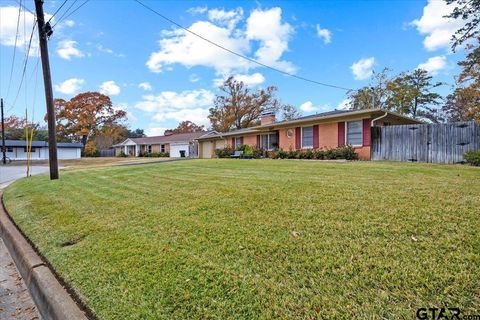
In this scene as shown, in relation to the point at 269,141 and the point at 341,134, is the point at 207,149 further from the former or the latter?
the point at 341,134

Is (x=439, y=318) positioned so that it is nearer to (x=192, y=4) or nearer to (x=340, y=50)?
(x=192, y=4)

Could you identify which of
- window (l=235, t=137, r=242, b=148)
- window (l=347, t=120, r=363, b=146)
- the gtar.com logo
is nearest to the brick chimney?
window (l=235, t=137, r=242, b=148)

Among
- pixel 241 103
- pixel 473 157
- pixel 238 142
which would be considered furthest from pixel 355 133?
pixel 241 103

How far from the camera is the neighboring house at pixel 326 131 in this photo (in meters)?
13.5

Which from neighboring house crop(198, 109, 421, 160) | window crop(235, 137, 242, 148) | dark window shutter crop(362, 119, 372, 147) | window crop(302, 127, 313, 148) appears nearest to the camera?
dark window shutter crop(362, 119, 372, 147)

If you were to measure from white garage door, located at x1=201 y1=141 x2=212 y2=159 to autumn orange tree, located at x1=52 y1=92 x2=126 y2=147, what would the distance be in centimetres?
2605

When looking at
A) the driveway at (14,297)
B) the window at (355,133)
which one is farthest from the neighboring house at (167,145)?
the driveway at (14,297)

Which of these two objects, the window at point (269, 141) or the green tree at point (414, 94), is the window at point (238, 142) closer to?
the window at point (269, 141)

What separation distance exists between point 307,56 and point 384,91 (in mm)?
16368

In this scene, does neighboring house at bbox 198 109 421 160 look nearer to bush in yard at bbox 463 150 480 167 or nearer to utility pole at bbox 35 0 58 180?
bush in yard at bbox 463 150 480 167

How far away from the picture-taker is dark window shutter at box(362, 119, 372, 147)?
13375mm

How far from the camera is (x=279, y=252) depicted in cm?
271

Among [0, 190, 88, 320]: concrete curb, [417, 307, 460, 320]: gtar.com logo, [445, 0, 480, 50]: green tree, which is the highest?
[445, 0, 480, 50]: green tree

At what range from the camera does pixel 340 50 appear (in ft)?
55.6
